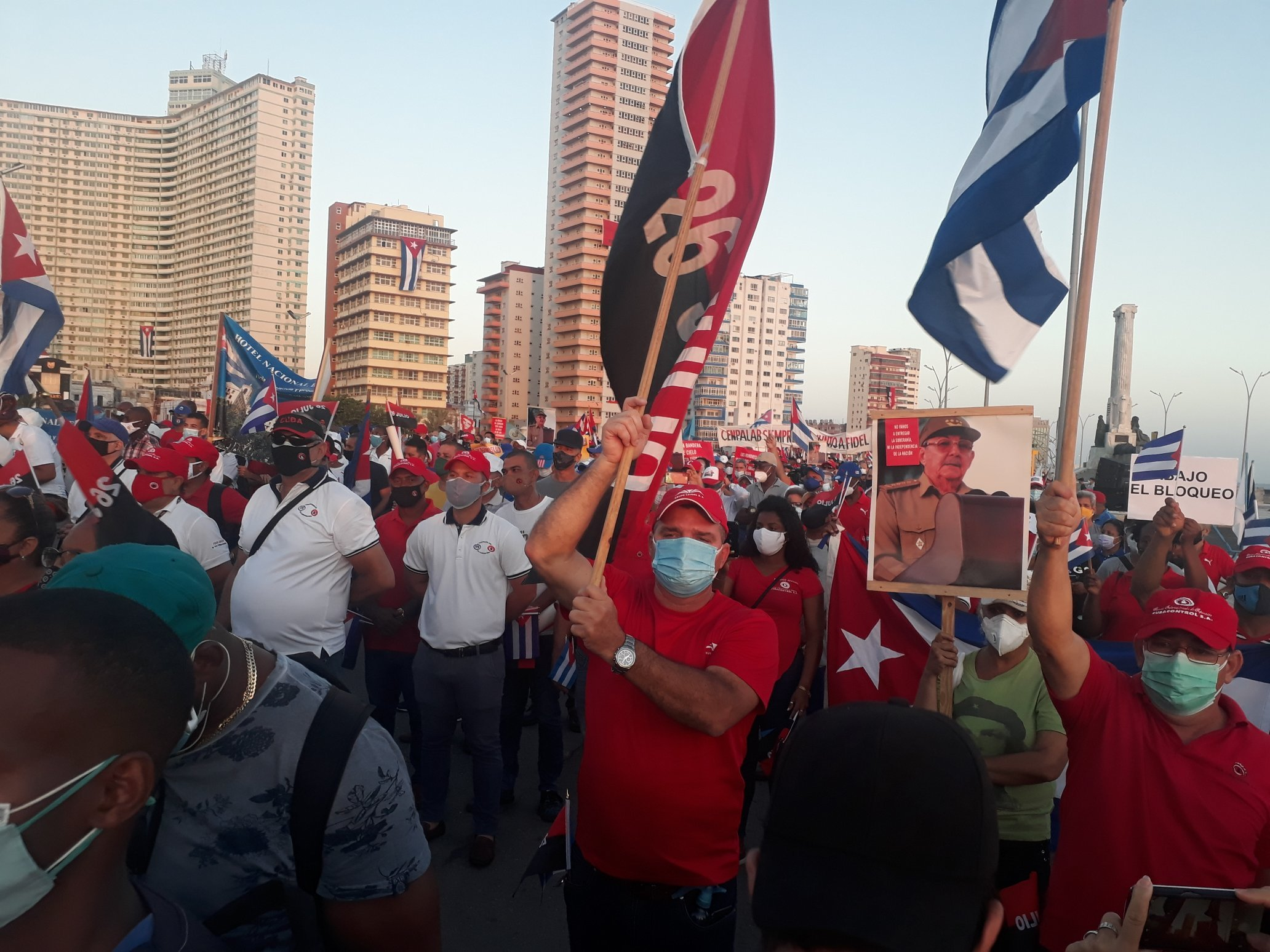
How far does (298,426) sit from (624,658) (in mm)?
2763

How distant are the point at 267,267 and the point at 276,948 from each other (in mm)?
142865

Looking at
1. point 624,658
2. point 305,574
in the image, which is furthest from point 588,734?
point 305,574

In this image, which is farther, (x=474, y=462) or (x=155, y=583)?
(x=474, y=462)

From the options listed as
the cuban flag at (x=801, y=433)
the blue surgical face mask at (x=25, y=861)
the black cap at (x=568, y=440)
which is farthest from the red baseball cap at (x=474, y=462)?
the cuban flag at (x=801, y=433)

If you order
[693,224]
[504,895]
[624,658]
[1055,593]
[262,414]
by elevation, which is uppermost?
[693,224]

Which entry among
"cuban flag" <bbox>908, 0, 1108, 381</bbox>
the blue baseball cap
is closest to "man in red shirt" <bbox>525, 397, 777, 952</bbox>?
the blue baseball cap

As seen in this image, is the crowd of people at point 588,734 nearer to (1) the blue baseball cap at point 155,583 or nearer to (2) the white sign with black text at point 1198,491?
(1) the blue baseball cap at point 155,583

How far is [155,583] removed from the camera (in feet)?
5.73

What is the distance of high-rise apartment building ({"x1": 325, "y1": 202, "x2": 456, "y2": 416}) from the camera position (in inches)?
4572

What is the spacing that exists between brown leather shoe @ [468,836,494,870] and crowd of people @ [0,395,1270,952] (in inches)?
0.9

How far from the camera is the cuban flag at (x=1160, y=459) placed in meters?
7.02

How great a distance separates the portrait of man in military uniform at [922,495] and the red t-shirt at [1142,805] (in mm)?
821

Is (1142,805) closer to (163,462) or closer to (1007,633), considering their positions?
(1007,633)

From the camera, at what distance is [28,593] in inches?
54.8
